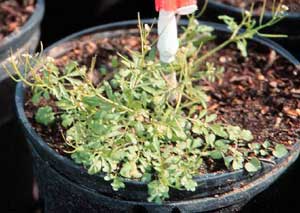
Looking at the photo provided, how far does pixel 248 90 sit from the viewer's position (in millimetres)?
1454

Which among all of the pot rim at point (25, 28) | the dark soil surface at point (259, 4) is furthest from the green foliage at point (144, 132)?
the dark soil surface at point (259, 4)

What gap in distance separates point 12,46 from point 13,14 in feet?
0.74

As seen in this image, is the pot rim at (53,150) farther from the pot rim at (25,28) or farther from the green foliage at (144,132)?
the pot rim at (25,28)

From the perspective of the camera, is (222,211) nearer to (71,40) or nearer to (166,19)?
(166,19)

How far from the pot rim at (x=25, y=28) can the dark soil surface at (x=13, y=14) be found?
0.15 feet

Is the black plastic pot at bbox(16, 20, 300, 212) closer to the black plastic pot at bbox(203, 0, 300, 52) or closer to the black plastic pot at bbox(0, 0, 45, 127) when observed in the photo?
the black plastic pot at bbox(0, 0, 45, 127)

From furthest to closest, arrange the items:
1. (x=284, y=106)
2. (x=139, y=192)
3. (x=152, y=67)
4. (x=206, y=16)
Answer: (x=206, y=16), (x=284, y=106), (x=152, y=67), (x=139, y=192)

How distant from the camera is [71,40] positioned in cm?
154

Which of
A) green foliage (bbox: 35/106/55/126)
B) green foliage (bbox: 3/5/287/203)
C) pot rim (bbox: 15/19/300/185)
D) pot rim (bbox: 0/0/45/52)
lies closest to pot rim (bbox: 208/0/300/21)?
pot rim (bbox: 15/19/300/185)

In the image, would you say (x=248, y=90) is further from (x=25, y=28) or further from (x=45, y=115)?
(x=25, y=28)

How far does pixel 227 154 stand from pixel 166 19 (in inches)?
12.2

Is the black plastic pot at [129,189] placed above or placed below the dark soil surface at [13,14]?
below

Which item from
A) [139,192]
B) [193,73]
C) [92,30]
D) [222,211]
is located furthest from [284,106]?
[92,30]

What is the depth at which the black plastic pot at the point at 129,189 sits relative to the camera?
1.14 m
